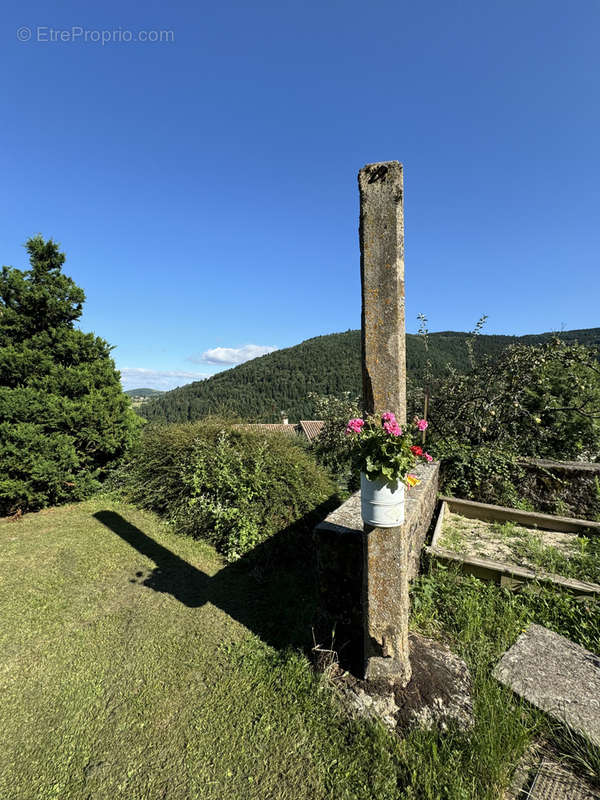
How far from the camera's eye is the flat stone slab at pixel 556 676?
69.2 inches

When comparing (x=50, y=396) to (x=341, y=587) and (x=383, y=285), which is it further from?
(x=383, y=285)

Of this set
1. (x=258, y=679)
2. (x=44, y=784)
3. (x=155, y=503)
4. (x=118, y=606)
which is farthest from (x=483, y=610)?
(x=155, y=503)

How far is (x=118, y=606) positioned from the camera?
315cm

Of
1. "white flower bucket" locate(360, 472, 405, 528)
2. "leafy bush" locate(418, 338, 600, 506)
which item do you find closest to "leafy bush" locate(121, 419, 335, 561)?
"leafy bush" locate(418, 338, 600, 506)

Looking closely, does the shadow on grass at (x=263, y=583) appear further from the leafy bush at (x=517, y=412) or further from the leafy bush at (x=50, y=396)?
the leafy bush at (x=517, y=412)

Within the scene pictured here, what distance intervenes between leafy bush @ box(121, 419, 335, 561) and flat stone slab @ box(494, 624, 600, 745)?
2545 mm

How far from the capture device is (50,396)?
5.98m

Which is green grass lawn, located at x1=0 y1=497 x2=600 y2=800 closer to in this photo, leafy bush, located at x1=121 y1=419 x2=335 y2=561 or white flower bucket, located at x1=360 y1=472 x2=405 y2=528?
leafy bush, located at x1=121 y1=419 x2=335 y2=561

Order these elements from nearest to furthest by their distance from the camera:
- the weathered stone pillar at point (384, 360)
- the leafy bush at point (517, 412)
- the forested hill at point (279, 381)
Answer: the weathered stone pillar at point (384, 360) < the leafy bush at point (517, 412) < the forested hill at point (279, 381)

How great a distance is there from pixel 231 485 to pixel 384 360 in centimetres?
344

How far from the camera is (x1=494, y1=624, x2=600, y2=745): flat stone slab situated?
1759mm

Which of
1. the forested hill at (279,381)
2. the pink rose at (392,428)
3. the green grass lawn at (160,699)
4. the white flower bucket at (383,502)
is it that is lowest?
the green grass lawn at (160,699)

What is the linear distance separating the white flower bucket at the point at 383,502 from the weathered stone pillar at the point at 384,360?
112 mm

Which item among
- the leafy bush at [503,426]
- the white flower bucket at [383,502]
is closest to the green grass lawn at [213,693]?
the white flower bucket at [383,502]
